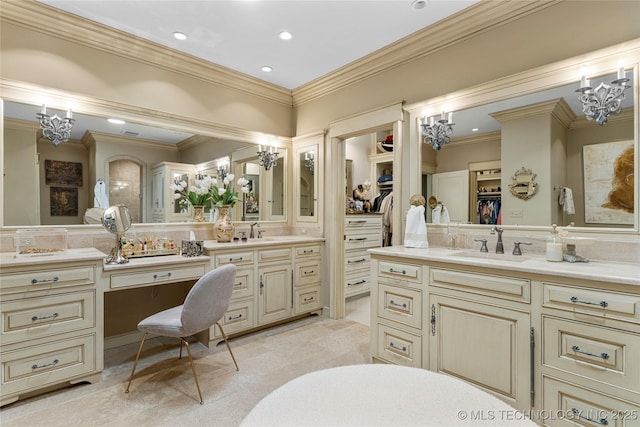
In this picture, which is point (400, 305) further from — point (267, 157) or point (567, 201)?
point (267, 157)

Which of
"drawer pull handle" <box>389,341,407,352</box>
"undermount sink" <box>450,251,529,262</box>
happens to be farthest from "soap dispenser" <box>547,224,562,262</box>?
"drawer pull handle" <box>389,341,407,352</box>

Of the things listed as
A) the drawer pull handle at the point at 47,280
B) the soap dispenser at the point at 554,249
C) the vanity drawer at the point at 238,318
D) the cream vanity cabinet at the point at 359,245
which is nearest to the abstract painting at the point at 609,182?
the soap dispenser at the point at 554,249

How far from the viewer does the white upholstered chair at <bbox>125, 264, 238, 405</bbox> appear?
82.1 inches

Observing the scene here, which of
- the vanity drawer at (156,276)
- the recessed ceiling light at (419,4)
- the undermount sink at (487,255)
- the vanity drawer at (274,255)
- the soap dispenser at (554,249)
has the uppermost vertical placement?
the recessed ceiling light at (419,4)

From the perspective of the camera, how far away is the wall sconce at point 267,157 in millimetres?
3938

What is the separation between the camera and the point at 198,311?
2121mm

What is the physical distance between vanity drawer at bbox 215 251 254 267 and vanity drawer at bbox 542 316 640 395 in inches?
96.6

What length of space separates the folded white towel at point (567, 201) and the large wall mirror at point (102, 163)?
3.07 m

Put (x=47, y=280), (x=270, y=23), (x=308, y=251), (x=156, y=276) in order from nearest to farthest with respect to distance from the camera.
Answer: (x=47, y=280), (x=156, y=276), (x=270, y=23), (x=308, y=251)

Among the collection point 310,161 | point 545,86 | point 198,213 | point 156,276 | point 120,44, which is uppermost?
point 120,44

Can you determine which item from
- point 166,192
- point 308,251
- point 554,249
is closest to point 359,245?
point 308,251

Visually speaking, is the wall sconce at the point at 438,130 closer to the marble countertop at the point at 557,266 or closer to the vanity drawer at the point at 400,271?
the marble countertop at the point at 557,266

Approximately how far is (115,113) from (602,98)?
3.85m

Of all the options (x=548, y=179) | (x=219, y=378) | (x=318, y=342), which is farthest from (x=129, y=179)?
(x=548, y=179)
